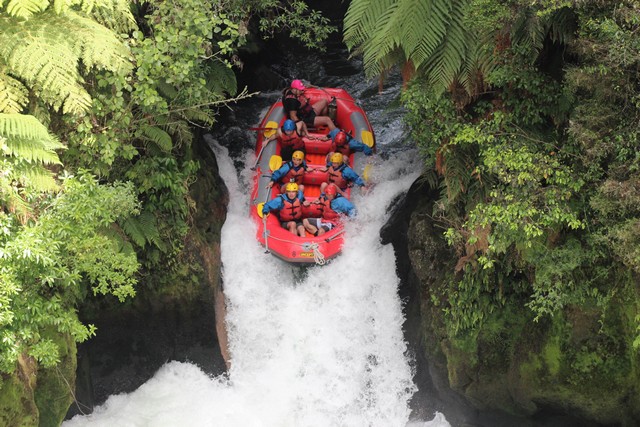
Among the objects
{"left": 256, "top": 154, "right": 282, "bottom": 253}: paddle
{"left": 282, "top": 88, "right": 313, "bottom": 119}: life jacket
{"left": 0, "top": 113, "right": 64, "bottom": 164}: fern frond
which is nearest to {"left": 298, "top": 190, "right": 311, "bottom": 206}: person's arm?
{"left": 256, "top": 154, "right": 282, "bottom": 253}: paddle

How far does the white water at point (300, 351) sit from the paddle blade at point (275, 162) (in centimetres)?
76

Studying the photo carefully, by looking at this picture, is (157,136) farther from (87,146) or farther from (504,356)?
(504,356)

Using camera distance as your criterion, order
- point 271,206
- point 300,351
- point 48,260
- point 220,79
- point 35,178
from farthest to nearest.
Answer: point 271,206 < point 300,351 < point 220,79 < point 35,178 < point 48,260

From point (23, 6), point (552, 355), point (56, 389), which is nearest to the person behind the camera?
point (23, 6)

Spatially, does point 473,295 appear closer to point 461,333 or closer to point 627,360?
point 461,333

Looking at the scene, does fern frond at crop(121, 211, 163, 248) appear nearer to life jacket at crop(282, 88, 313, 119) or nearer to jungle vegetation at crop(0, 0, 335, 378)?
jungle vegetation at crop(0, 0, 335, 378)

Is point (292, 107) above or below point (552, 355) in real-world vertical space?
above

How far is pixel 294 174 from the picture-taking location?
33.2 ft

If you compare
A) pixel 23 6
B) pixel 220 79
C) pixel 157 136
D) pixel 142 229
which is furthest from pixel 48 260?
pixel 220 79

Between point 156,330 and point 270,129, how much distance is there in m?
3.59

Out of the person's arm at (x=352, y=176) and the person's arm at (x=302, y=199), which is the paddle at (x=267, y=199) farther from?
the person's arm at (x=352, y=176)

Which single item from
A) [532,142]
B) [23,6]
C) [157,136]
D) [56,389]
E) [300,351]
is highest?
[23,6]

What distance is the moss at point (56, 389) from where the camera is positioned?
7398 millimetres

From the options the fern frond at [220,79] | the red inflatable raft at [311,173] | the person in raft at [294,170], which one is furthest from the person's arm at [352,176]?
the fern frond at [220,79]
